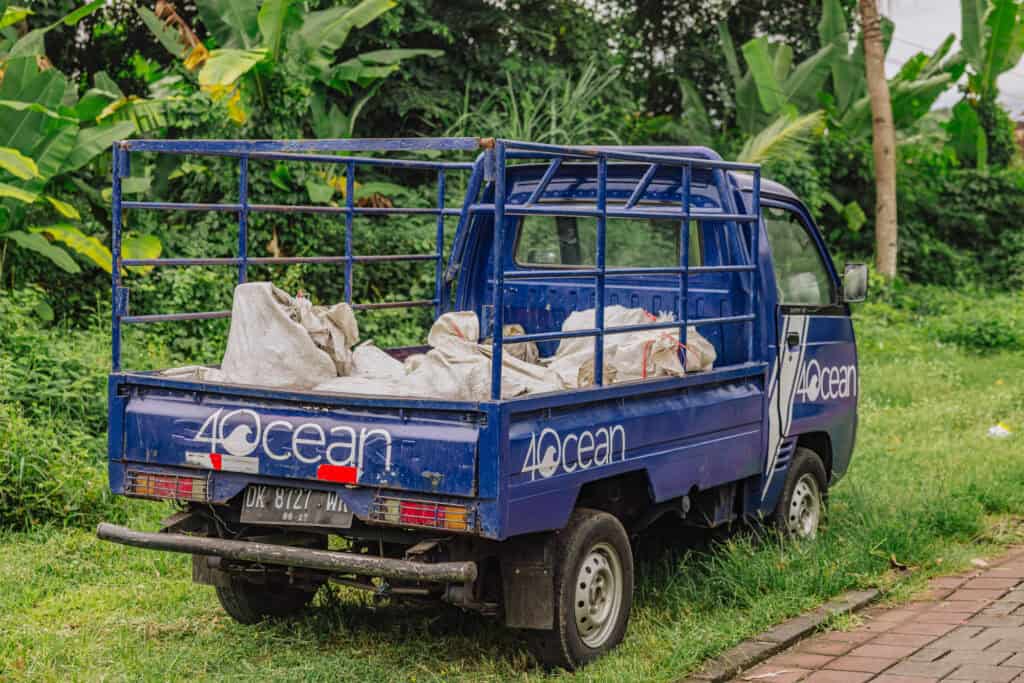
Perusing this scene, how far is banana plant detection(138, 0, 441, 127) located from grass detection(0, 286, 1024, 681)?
5.84 meters

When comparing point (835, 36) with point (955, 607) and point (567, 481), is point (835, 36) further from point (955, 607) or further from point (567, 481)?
point (567, 481)

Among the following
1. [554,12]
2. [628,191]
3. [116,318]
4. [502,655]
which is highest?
[554,12]

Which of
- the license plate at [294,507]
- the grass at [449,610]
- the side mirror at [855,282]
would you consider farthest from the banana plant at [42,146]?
the side mirror at [855,282]

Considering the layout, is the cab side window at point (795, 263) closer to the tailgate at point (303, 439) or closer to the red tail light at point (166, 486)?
the tailgate at point (303, 439)

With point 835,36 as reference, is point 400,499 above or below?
below

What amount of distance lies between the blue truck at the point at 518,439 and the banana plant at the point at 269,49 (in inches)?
233

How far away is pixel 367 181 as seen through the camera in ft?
49.3

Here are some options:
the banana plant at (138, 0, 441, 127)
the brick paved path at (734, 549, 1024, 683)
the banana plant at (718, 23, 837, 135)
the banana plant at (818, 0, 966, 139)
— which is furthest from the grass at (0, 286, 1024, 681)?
the banana plant at (818, 0, 966, 139)

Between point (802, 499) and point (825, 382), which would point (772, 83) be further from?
point (802, 499)

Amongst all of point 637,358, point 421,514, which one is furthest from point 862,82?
point 421,514

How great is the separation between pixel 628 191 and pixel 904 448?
414cm

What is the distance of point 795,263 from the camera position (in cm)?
694

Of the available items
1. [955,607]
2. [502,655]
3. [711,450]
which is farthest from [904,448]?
[502,655]

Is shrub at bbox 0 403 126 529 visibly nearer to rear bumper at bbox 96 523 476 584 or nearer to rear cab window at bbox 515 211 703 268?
rear bumper at bbox 96 523 476 584
